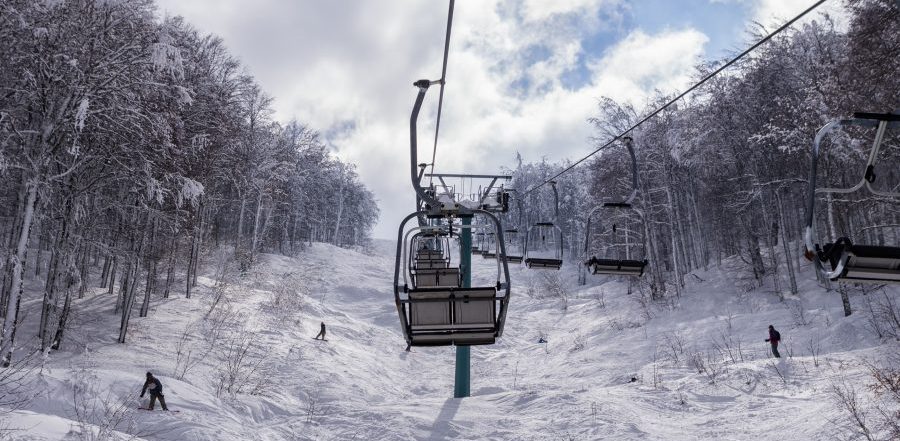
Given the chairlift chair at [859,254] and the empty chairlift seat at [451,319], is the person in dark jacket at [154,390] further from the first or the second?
the chairlift chair at [859,254]

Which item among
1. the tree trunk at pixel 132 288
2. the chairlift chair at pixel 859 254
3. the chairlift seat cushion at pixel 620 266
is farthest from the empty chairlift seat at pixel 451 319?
the tree trunk at pixel 132 288

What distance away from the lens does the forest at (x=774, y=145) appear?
481 inches

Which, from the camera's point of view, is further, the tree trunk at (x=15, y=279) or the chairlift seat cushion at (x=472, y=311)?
the tree trunk at (x=15, y=279)

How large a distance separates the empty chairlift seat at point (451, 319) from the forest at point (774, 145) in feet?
13.3

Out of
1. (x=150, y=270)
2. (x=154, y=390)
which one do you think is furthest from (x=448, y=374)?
(x=154, y=390)

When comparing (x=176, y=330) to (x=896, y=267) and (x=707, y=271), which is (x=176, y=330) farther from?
(x=707, y=271)

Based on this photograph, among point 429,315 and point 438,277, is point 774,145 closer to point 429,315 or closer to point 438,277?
point 438,277

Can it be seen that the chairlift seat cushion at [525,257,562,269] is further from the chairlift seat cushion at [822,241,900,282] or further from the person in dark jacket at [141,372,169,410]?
the chairlift seat cushion at [822,241,900,282]

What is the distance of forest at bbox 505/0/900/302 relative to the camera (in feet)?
40.1

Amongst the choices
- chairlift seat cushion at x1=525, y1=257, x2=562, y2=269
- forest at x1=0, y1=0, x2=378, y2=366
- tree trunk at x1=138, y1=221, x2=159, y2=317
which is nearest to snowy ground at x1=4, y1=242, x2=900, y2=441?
tree trunk at x1=138, y1=221, x2=159, y2=317

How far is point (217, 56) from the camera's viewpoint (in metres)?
21.2

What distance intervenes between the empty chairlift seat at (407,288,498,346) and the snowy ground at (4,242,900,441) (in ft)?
15.2

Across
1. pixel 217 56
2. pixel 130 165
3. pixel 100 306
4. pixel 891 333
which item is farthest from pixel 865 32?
pixel 100 306

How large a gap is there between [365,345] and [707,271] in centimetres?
2054
